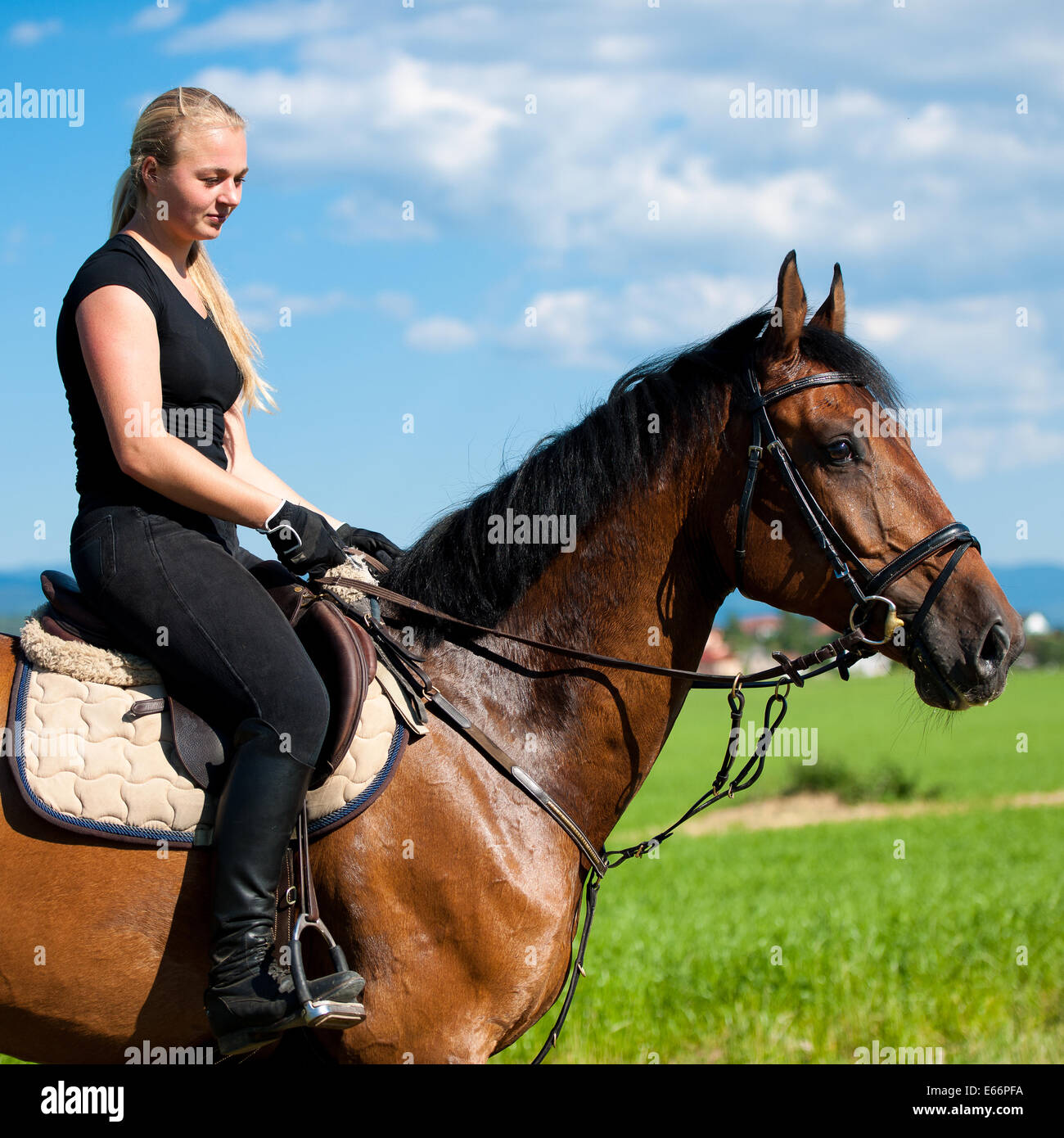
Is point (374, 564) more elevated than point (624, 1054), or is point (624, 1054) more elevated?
point (374, 564)

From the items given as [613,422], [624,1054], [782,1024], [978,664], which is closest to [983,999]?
[782,1024]

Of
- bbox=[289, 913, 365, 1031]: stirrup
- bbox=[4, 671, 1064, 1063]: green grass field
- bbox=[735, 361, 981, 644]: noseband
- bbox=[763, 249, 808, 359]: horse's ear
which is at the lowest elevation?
bbox=[4, 671, 1064, 1063]: green grass field

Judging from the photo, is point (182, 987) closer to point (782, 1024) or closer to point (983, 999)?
point (782, 1024)

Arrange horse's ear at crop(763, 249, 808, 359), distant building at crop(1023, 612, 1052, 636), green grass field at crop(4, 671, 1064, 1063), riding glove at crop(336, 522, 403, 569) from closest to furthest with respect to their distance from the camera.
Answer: distant building at crop(1023, 612, 1052, 636) → horse's ear at crop(763, 249, 808, 359) → riding glove at crop(336, 522, 403, 569) → green grass field at crop(4, 671, 1064, 1063)

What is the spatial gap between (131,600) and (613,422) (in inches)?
67.8

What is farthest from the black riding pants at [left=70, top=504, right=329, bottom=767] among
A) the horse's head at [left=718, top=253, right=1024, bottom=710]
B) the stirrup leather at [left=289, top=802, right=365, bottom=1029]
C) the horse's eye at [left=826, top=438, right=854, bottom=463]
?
the horse's eye at [left=826, top=438, right=854, bottom=463]

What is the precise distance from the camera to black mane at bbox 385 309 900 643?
11.6ft

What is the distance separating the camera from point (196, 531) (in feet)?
10.9

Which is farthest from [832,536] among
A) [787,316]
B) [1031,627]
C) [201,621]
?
[1031,627]

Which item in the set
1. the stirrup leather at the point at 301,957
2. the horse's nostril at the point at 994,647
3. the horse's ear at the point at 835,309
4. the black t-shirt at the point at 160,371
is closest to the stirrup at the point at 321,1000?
the stirrup leather at the point at 301,957

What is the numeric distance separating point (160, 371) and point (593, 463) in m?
1.48

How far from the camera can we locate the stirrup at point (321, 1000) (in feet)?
9.36

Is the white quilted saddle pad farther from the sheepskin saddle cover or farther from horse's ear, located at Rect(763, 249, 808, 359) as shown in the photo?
horse's ear, located at Rect(763, 249, 808, 359)

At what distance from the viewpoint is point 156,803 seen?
3051mm
